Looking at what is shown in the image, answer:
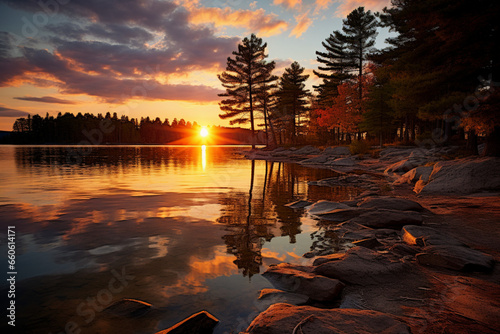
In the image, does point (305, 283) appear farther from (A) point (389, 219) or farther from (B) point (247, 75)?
(B) point (247, 75)

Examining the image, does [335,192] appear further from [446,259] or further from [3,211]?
[3,211]

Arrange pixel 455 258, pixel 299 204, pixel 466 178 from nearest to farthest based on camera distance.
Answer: pixel 455 258, pixel 299 204, pixel 466 178

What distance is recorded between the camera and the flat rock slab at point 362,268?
140 inches

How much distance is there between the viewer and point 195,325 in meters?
2.62

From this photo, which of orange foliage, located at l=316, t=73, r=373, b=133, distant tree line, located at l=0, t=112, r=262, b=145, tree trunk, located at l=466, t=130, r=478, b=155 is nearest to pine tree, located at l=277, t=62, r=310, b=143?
orange foliage, located at l=316, t=73, r=373, b=133

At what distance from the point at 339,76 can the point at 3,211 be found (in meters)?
39.3

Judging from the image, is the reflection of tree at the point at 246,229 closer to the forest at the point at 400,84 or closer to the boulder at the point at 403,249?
the boulder at the point at 403,249

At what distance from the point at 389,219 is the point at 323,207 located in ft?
6.22

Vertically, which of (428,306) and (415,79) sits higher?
(415,79)

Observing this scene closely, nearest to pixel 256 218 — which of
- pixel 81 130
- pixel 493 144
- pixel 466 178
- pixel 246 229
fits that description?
pixel 246 229

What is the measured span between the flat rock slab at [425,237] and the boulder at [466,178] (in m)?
4.98

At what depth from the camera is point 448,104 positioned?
1166 centimetres

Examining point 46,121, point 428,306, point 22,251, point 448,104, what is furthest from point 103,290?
point 46,121

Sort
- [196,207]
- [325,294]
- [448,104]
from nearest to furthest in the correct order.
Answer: [325,294] → [196,207] → [448,104]
